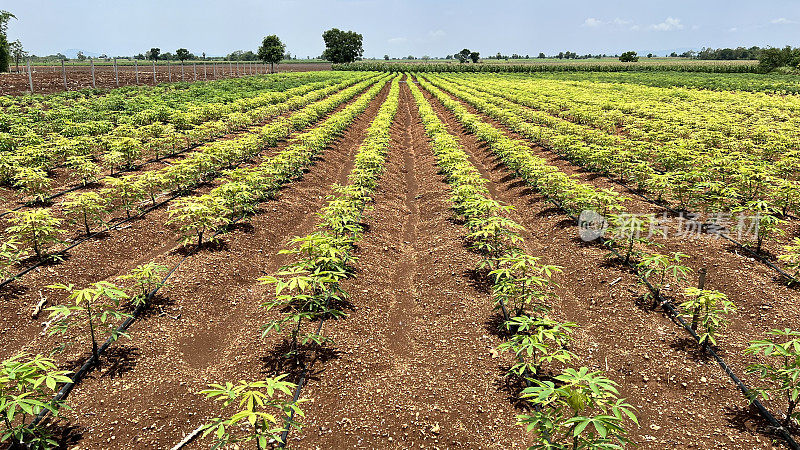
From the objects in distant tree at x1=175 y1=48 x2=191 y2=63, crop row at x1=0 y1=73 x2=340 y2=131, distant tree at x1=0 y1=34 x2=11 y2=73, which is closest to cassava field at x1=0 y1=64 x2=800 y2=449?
crop row at x1=0 y1=73 x2=340 y2=131

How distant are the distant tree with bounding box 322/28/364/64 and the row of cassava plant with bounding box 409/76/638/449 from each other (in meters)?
118

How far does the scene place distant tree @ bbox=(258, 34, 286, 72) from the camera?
76.0 meters

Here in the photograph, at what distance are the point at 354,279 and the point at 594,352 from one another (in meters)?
3.82

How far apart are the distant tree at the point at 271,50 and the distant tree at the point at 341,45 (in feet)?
124

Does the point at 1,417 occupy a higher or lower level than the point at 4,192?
lower

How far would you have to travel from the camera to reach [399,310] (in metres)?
6.56

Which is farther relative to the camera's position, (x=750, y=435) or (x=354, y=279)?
(x=354, y=279)

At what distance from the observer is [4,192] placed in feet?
32.4

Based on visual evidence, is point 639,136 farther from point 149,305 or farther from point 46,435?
point 46,435

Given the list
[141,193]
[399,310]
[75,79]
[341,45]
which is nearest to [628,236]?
[399,310]

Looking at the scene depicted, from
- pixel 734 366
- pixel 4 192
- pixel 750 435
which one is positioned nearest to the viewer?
pixel 750 435

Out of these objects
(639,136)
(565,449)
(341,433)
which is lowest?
(341,433)

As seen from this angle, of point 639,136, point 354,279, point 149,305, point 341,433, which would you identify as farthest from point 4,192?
point 639,136

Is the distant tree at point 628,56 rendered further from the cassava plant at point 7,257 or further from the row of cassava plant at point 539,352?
the cassava plant at point 7,257
